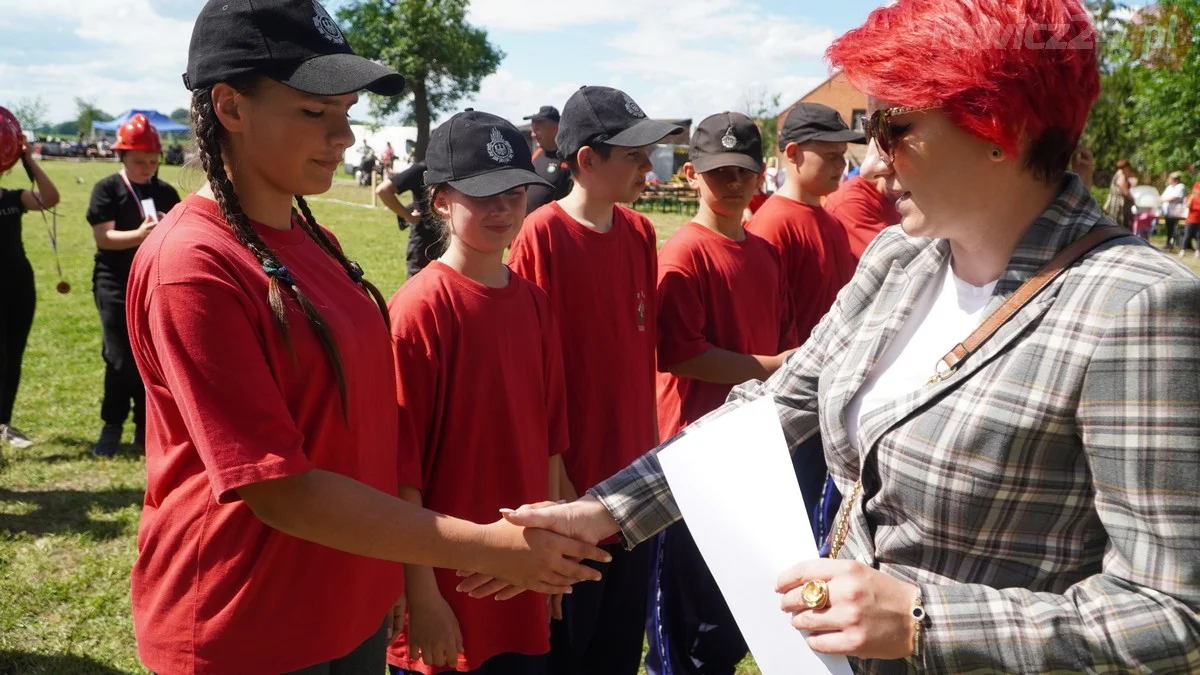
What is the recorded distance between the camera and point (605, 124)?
3.83 meters

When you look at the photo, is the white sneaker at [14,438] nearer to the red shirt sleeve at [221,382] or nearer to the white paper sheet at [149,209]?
the white paper sheet at [149,209]

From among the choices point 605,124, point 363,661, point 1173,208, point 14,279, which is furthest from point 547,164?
point 1173,208

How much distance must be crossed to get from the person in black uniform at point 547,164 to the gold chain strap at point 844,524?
396 centimetres

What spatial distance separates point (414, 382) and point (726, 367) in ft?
4.81

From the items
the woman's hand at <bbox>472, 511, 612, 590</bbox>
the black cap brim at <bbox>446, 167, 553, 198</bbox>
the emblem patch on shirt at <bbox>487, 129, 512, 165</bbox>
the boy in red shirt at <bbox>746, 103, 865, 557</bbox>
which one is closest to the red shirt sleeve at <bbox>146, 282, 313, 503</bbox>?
the woman's hand at <bbox>472, 511, 612, 590</bbox>

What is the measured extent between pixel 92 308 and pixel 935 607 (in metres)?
12.8

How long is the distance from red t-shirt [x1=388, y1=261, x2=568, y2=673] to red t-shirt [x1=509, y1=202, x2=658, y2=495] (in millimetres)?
Result: 530

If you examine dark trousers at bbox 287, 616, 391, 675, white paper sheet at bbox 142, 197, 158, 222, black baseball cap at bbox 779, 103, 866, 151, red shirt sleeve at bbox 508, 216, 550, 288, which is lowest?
dark trousers at bbox 287, 616, 391, 675

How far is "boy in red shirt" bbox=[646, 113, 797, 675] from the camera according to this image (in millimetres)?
3732

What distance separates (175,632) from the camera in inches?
71.9

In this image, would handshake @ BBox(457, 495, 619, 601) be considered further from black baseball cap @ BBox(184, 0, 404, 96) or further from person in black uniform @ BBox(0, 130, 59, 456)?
person in black uniform @ BBox(0, 130, 59, 456)

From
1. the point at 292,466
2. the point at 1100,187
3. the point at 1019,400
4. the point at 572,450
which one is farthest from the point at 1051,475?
the point at 1100,187

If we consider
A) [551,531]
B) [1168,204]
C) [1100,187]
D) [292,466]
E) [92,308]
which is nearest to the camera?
[292,466]

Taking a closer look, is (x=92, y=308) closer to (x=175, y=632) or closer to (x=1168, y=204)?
(x=175, y=632)
